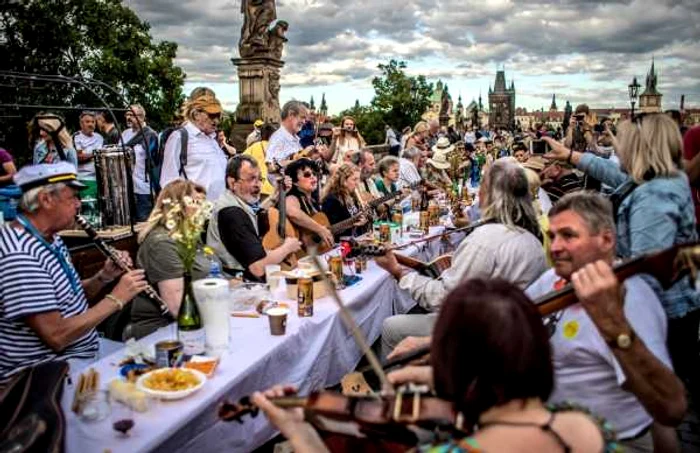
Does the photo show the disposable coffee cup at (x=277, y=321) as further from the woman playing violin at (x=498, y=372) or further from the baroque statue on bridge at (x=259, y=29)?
the baroque statue on bridge at (x=259, y=29)

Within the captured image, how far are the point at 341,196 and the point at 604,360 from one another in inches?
149

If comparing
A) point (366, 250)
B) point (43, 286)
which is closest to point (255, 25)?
point (366, 250)

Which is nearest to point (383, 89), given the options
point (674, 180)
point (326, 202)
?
point (326, 202)

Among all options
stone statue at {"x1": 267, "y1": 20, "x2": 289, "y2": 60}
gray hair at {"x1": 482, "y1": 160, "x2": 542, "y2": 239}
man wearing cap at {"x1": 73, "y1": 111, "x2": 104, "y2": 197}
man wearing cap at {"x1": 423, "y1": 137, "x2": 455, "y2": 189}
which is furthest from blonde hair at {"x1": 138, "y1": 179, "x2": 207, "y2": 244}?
stone statue at {"x1": 267, "y1": 20, "x2": 289, "y2": 60}

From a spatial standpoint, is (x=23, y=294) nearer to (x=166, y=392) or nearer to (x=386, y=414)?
(x=166, y=392)

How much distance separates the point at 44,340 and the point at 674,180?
3251mm

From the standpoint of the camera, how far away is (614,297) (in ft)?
5.19

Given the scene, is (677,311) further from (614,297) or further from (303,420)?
(303,420)

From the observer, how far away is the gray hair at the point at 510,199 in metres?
3.22

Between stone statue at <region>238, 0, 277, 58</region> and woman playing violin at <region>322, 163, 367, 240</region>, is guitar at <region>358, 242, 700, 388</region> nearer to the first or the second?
woman playing violin at <region>322, 163, 367, 240</region>

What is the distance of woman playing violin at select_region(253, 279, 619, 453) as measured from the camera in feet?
3.85

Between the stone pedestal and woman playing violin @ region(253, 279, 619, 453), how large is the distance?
1169 centimetres

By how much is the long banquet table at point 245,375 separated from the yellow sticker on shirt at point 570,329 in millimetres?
1294

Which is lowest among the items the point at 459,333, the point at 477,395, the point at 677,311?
the point at 677,311
